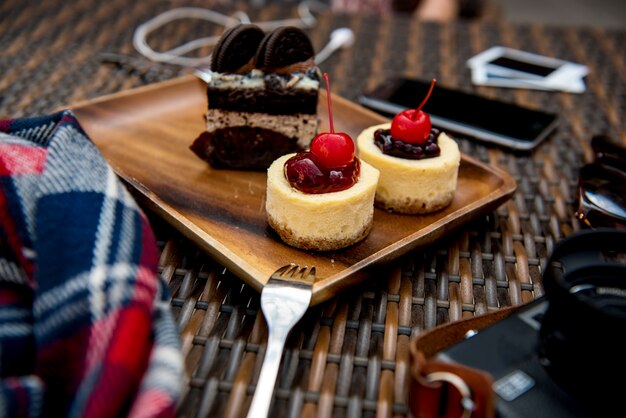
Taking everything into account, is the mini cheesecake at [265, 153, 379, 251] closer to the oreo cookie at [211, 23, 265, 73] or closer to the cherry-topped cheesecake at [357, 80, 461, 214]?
the cherry-topped cheesecake at [357, 80, 461, 214]

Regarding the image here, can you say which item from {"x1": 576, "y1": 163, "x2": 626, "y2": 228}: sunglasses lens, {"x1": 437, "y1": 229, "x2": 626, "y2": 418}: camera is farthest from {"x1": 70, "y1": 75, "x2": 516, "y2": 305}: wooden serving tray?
{"x1": 437, "y1": 229, "x2": 626, "y2": 418}: camera

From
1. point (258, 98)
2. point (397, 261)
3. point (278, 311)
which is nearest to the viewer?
point (278, 311)

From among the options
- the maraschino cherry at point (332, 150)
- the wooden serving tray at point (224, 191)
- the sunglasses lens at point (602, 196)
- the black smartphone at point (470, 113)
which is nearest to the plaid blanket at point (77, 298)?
the wooden serving tray at point (224, 191)

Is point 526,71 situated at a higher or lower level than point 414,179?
lower

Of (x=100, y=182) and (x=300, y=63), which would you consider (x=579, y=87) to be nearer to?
(x=300, y=63)

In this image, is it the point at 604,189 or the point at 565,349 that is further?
the point at 604,189

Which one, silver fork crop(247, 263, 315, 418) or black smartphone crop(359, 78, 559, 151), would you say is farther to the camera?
black smartphone crop(359, 78, 559, 151)

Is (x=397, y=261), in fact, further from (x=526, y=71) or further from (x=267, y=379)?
(x=526, y=71)

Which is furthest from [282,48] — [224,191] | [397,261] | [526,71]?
[526,71]
